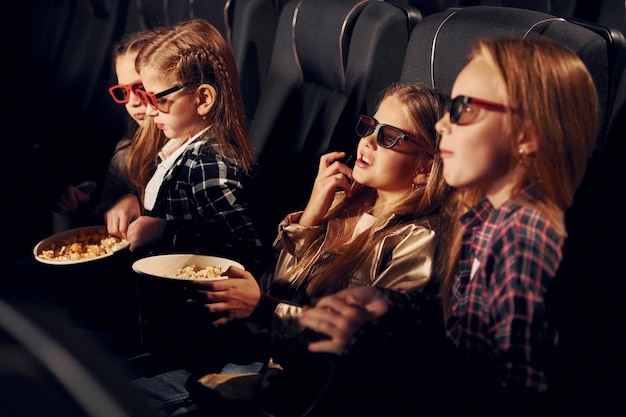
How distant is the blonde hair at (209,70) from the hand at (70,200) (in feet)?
0.99

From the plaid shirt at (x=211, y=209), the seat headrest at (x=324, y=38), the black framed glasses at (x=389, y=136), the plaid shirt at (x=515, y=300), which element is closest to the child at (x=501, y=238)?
the plaid shirt at (x=515, y=300)

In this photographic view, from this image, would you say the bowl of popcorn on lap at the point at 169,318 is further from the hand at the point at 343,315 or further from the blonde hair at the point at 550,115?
the blonde hair at the point at 550,115

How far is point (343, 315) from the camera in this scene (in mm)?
951

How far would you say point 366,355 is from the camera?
0.95 metres

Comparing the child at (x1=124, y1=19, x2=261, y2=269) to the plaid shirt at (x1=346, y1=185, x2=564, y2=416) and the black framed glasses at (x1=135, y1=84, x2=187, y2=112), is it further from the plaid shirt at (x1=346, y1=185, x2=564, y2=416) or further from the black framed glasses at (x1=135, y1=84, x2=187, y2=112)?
the plaid shirt at (x1=346, y1=185, x2=564, y2=416)

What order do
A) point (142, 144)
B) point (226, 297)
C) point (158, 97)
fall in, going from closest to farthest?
1. point (226, 297)
2. point (158, 97)
3. point (142, 144)

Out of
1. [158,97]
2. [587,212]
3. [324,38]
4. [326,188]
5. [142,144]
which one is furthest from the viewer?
[324,38]

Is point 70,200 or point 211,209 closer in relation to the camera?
Result: point 211,209

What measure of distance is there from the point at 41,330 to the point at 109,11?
236 cm

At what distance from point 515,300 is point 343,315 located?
0.19 metres

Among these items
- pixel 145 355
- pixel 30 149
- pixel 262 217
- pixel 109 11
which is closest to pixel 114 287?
pixel 145 355

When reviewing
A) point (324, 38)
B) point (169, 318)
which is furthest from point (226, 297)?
point (324, 38)

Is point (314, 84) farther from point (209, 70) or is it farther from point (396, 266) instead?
point (396, 266)

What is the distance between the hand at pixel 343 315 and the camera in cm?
95
